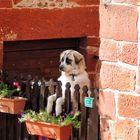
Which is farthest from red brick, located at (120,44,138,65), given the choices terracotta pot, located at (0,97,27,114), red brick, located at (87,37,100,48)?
red brick, located at (87,37,100,48)

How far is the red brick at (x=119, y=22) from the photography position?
15.1 feet

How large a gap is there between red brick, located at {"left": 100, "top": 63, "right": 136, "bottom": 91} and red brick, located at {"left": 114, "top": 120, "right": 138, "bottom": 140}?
11.0 inches

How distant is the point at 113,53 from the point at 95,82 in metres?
3.43

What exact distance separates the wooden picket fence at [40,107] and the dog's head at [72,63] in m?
0.34

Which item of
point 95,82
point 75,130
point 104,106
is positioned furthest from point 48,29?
point 104,106

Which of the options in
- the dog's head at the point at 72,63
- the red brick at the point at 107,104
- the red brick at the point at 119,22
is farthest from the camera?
the dog's head at the point at 72,63

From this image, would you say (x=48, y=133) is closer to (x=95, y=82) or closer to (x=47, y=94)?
(x=47, y=94)

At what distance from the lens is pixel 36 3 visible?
773 cm

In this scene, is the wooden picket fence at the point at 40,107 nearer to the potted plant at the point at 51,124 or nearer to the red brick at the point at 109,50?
the potted plant at the point at 51,124

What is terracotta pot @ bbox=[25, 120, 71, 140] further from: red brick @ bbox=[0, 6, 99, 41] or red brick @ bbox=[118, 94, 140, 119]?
red brick @ bbox=[0, 6, 99, 41]

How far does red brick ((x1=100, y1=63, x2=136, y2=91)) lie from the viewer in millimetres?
4711

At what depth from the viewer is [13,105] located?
613 centimetres

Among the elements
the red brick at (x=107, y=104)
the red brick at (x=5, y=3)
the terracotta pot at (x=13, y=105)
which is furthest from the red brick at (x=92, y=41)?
the red brick at (x=107, y=104)

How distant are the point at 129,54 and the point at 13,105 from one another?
6.07ft
